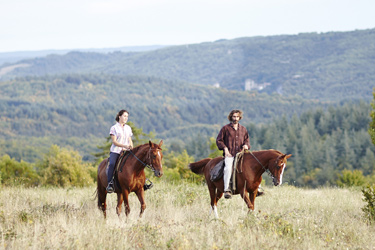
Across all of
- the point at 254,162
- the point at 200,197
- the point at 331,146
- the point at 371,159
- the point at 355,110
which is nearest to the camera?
the point at 254,162

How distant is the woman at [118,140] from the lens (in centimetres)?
1104

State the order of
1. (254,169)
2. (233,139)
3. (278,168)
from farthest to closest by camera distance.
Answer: (233,139), (254,169), (278,168)

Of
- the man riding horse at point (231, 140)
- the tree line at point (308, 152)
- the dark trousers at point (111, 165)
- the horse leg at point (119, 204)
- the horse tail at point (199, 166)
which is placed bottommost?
the tree line at point (308, 152)

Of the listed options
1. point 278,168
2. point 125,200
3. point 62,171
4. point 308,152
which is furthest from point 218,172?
point 308,152

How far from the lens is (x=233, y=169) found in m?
10.9

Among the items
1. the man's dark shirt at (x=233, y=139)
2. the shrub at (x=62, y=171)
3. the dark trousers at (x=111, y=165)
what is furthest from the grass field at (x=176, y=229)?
the shrub at (x=62, y=171)

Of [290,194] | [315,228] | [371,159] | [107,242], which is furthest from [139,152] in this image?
[371,159]

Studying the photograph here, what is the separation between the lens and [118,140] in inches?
438

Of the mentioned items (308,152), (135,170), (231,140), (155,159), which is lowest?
(308,152)

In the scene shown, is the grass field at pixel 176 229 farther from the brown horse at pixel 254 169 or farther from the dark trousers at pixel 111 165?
the dark trousers at pixel 111 165

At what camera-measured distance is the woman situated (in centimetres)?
1104

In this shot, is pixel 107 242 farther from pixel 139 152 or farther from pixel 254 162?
pixel 254 162

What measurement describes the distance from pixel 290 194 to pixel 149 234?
7488mm

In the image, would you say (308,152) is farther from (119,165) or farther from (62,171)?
(119,165)
